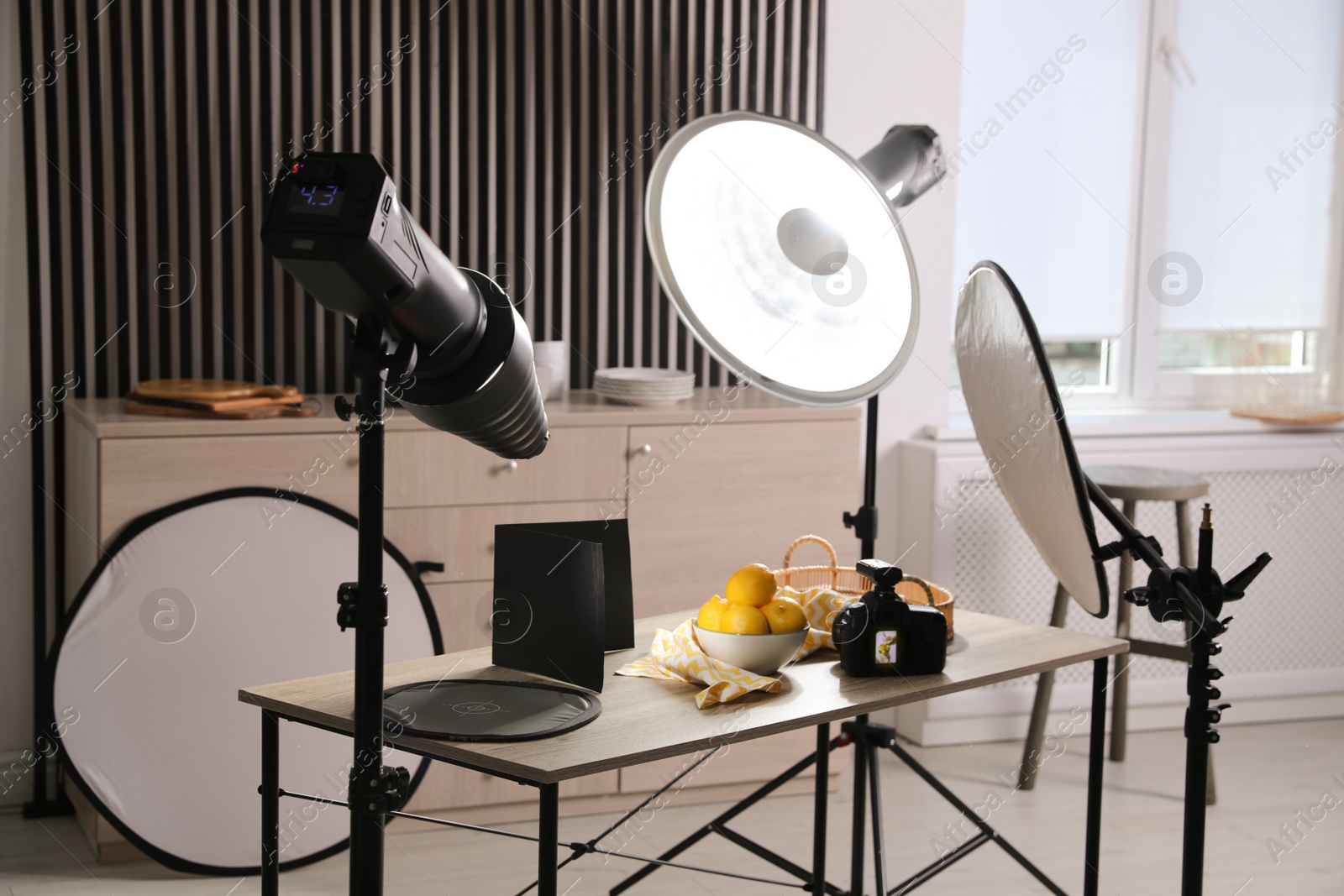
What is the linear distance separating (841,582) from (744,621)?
25.0 inches

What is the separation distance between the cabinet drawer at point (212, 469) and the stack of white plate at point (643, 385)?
646 millimetres

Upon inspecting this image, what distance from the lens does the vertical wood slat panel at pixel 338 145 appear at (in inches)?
122

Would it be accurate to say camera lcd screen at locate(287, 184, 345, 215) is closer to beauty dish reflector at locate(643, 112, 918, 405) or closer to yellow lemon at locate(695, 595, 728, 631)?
beauty dish reflector at locate(643, 112, 918, 405)

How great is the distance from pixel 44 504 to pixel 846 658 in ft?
6.81

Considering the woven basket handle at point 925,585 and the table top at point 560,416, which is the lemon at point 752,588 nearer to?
the woven basket handle at point 925,585

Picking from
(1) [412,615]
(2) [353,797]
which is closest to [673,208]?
(2) [353,797]

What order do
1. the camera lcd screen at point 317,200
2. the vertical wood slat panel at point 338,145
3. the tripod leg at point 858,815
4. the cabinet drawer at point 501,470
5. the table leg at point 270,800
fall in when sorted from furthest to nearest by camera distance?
the vertical wood slat panel at point 338,145
the cabinet drawer at point 501,470
the tripod leg at point 858,815
the table leg at point 270,800
the camera lcd screen at point 317,200

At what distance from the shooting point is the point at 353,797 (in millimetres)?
1294

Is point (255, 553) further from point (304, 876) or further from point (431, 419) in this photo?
point (431, 419)

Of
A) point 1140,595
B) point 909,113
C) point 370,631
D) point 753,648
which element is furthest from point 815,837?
point 909,113

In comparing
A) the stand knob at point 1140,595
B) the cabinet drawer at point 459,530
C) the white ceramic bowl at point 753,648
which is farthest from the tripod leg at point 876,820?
the cabinet drawer at point 459,530

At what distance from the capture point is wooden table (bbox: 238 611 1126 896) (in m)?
1.60

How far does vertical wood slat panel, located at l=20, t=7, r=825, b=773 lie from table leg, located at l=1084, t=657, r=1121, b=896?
1.71 meters

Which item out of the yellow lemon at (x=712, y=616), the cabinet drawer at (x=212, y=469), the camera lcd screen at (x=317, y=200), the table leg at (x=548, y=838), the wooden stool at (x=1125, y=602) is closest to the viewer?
the camera lcd screen at (x=317, y=200)
